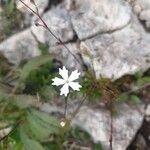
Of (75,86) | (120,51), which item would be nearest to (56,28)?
(120,51)

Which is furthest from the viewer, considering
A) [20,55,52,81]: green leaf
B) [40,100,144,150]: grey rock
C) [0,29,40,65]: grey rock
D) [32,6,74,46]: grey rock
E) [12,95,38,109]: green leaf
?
[0,29,40,65]: grey rock

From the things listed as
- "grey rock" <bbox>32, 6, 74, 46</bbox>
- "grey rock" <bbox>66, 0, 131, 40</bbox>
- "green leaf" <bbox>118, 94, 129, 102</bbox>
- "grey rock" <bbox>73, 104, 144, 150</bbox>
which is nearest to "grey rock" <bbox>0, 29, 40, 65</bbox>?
"grey rock" <bbox>32, 6, 74, 46</bbox>

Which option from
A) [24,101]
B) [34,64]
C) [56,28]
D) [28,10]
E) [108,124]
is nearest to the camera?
[24,101]

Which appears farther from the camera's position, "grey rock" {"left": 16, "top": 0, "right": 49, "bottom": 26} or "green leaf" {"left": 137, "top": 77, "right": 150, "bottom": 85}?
"grey rock" {"left": 16, "top": 0, "right": 49, "bottom": 26}

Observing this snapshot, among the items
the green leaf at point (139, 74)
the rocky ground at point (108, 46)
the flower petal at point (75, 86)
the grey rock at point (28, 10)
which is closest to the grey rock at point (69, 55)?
the rocky ground at point (108, 46)

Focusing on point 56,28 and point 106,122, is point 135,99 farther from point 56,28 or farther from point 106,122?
point 56,28

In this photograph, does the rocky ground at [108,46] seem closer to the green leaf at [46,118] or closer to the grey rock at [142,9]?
the grey rock at [142,9]

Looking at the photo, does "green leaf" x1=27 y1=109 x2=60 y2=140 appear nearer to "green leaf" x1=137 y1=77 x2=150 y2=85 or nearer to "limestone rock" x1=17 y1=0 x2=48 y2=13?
"green leaf" x1=137 y1=77 x2=150 y2=85
